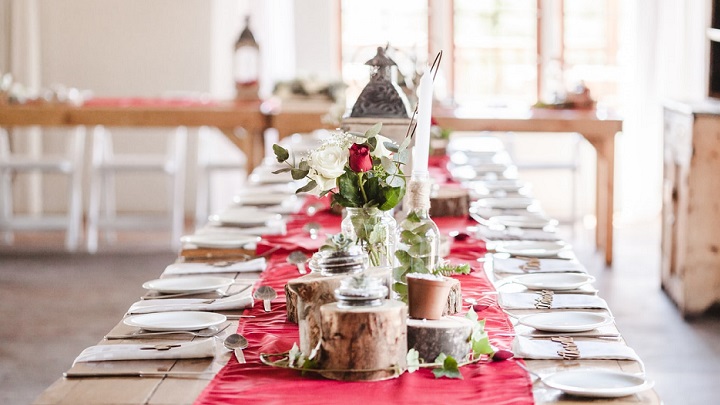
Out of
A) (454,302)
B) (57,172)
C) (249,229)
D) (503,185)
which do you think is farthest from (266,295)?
(57,172)

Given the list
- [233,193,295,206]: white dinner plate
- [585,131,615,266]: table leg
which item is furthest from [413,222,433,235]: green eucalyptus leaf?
[585,131,615,266]: table leg

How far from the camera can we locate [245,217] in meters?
3.10

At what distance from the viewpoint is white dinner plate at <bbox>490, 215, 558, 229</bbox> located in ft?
9.50

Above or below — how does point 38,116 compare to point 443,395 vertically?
above

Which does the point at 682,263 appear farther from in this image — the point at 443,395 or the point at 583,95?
the point at 443,395

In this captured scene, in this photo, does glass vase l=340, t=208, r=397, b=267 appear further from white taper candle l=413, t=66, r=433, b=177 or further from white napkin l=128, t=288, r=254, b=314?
white napkin l=128, t=288, r=254, b=314

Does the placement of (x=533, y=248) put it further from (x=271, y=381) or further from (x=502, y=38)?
(x=502, y=38)

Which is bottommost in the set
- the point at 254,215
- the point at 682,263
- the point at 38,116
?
the point at 682,263

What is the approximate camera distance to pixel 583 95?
5.59 metres

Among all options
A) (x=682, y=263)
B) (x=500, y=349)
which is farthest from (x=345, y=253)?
(x=682, y=263)

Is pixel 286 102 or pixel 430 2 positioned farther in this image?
pixel 430 2

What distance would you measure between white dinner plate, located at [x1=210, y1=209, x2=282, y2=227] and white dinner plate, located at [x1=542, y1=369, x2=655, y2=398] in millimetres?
1645

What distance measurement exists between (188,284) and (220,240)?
1.78 feet

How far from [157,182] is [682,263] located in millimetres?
3970
